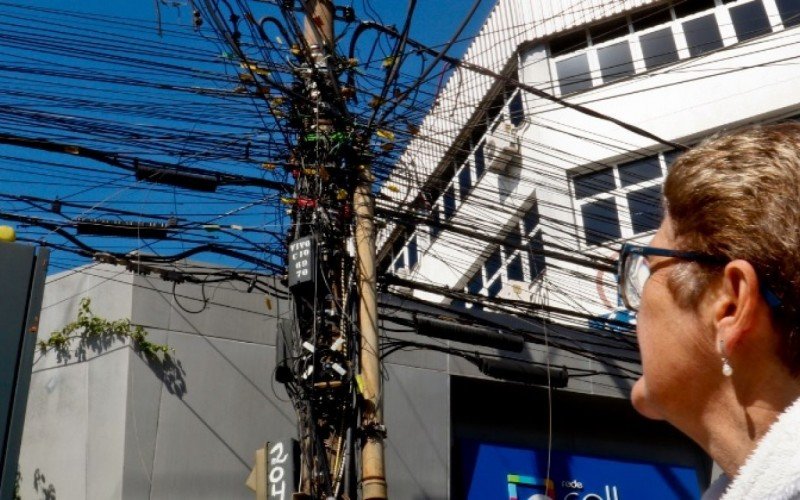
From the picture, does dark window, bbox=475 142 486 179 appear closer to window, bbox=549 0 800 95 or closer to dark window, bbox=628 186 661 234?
window, bbox=549 0 800 95

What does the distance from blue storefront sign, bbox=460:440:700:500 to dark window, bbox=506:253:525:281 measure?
11.7 feet

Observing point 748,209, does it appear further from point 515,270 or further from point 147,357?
point 515,270

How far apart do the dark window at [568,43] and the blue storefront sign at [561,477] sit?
7.13 metres

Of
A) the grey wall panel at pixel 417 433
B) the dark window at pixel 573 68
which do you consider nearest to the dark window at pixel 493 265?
the dark window at pixel 573 68

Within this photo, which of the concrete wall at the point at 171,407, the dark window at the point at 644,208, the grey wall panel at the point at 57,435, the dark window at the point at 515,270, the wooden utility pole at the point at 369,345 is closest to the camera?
the wooden utility pole at the point at 369,345

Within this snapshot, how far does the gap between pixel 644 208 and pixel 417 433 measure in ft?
19.0

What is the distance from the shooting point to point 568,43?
51.6 ft

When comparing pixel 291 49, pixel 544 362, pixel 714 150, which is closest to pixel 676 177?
pixel 714 150

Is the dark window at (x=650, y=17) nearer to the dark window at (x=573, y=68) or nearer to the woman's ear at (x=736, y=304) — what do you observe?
the dark window at (x=573, y=68)

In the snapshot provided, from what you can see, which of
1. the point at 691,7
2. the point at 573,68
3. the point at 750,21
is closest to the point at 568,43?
the point at 573,68

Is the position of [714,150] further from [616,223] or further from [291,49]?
[616,223]

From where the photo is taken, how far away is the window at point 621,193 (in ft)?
44.2

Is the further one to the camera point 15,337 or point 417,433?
point 417,433

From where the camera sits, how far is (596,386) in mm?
10719
